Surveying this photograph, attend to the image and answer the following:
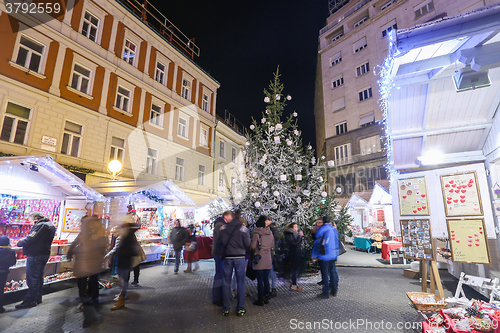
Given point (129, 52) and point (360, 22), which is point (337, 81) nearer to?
point (360, 22)

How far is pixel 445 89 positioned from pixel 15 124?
14.8 meters

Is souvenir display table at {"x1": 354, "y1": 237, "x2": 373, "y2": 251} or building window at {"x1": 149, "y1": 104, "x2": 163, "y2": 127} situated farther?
building window at {"x1": 149, "y1": 104, "x2": 163, "y2": 127}

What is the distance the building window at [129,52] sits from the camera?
15719 millimetres

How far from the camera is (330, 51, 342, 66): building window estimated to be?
100ft

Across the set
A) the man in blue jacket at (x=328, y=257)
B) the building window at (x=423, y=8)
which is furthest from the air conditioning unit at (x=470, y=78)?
the building window at (x=423, y=8)

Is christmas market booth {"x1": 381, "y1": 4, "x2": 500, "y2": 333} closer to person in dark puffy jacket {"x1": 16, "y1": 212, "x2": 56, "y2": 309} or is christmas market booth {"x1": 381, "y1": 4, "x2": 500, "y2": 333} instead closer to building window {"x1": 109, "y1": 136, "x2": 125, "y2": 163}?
person in dark puffy jacket {"x1": 16, "y1": 212, "x2": 56, "y2": 309}

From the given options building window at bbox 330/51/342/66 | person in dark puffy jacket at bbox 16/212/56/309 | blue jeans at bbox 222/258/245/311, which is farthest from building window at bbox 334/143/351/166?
person in dark puffy jacket at bbox 16/212/56/309

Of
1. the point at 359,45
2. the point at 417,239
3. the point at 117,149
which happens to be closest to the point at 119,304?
the point at 417,239

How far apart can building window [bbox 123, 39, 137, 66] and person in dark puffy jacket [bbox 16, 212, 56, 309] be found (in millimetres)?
13389

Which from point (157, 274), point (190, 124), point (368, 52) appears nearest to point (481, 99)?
point (157, 274)

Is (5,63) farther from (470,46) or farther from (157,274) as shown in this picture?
(470,46)

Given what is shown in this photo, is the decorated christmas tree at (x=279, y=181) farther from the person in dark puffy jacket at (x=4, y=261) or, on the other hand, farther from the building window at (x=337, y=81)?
the building window at (x=337, y=81)

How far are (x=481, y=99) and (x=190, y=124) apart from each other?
17952 mm

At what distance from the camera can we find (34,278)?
531 centimetres
